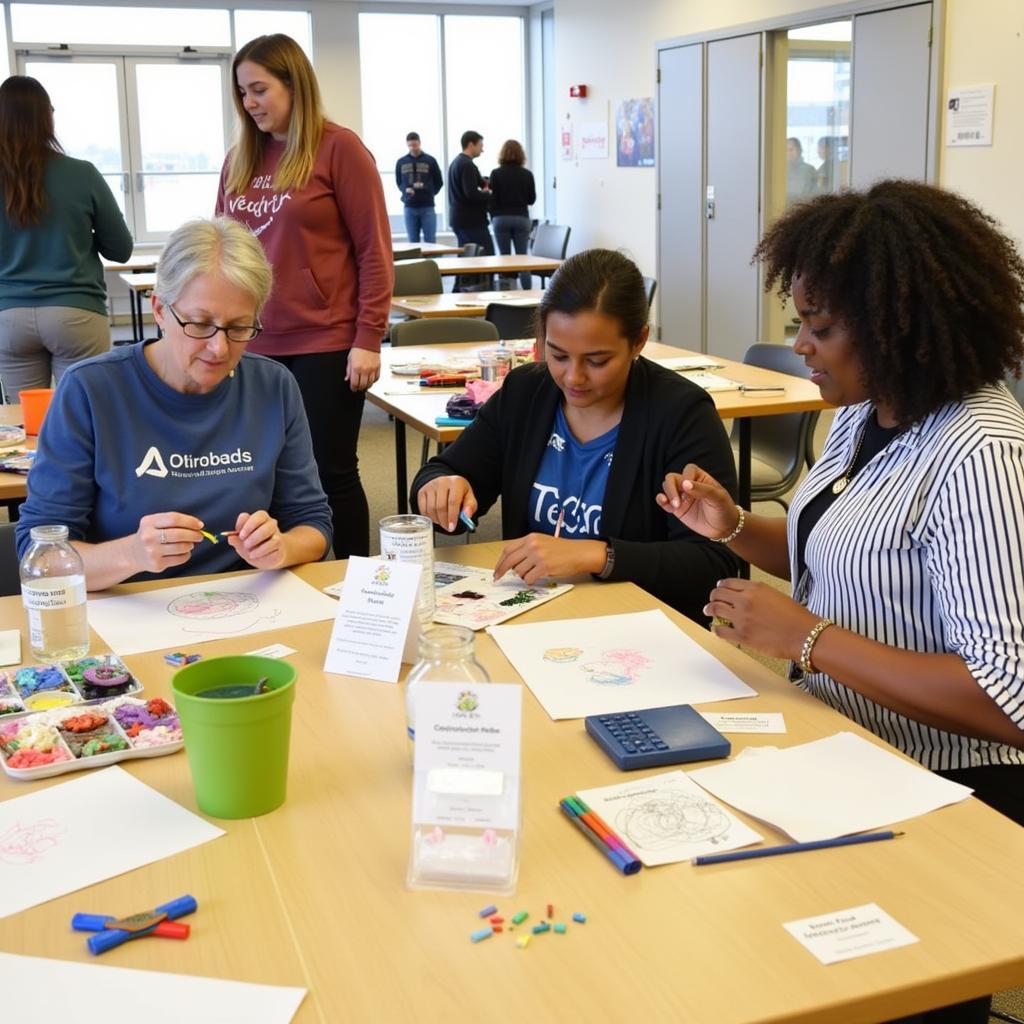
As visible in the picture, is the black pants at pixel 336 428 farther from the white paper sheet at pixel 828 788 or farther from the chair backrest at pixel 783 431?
the white paper sheet at pixel 828 788

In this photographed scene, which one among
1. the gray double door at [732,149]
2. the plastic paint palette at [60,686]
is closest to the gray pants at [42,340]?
the plastic paint palette at [60,686]

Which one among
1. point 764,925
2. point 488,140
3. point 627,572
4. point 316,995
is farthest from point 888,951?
point 488,140

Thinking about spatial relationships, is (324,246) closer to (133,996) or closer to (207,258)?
(207,258)

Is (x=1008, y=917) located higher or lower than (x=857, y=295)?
lower

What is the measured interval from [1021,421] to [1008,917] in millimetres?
697

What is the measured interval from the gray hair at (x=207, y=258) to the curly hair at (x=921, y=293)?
95cm

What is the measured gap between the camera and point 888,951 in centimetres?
99

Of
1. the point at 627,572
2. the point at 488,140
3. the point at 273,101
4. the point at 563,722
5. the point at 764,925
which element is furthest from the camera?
the point at 488,140

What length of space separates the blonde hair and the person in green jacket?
2.73 feet

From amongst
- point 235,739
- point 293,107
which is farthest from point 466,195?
point 235,739

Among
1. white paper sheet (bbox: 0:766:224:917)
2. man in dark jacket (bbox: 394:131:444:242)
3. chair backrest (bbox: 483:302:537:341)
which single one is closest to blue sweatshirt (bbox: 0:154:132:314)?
chair backrest (bbox: 483:302:537:341)

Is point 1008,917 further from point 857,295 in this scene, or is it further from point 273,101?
point 273,101

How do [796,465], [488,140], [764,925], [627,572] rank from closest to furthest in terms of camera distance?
[764,925] → [627,572] → [796,465] → [488,140]

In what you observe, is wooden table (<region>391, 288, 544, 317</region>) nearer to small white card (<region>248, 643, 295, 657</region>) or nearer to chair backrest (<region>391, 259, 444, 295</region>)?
chair backrest (<region>391, 259, 444, 295</region>)
